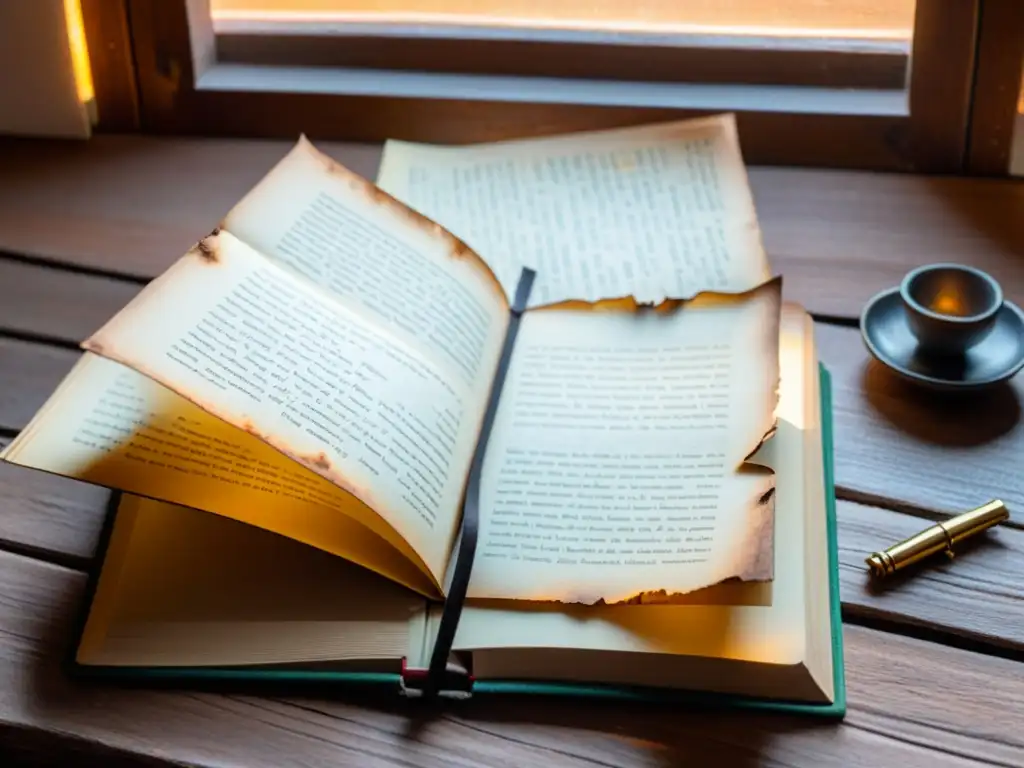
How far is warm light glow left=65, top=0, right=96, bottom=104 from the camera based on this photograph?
91 centimetres

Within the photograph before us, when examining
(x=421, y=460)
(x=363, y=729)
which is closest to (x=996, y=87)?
(x=421, y=460)

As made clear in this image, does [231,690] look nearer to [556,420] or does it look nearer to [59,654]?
[59,654]

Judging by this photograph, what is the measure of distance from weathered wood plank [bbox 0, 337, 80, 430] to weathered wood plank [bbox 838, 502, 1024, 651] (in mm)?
479

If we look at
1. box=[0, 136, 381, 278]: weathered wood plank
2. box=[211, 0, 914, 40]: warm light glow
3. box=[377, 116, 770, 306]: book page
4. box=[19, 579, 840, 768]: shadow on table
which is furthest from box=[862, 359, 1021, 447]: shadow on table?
box=[0, 136, 381, 278]: weathered wood plank

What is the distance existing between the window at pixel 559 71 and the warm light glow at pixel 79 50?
2cm

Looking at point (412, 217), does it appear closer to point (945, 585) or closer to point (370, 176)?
point (370, 176)

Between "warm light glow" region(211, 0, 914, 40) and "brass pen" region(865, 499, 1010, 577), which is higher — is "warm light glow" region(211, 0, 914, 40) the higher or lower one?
the higher one

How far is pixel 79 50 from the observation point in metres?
0.93

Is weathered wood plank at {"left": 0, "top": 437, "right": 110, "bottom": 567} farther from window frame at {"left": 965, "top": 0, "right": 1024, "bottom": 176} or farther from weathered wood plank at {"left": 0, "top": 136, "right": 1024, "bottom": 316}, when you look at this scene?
window frame at {"left": 965, "top": 0, "right": 1024, "bottom": 176}

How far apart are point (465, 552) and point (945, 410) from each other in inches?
12.0

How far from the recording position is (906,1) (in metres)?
0.87

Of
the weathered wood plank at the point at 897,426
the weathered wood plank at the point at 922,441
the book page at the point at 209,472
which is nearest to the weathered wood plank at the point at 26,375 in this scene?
the weathered wood plank at the point at 897,426

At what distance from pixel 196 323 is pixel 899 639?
1.23 ft

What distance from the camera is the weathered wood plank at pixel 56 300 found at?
2.55 feet
